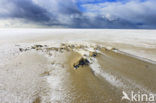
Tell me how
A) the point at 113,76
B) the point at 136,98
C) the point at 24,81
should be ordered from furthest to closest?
the point at 113,76, the point at 24,81, the point at 136,98

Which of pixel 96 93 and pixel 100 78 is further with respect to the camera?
pixel 100 78

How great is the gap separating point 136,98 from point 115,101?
1.34 m

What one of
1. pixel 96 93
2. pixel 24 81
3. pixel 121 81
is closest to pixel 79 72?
pixel 96 93

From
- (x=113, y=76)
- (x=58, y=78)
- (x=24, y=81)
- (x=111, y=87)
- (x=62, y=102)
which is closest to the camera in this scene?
(x=62, y=102)

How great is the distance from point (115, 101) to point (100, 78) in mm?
2350

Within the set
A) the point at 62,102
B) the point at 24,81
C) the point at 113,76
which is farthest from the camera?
the point at 113,76

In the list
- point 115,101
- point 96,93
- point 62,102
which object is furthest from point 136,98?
point 62,102

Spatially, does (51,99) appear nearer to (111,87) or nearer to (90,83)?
(90,83)

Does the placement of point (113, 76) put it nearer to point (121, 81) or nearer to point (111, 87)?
point (121, 81)

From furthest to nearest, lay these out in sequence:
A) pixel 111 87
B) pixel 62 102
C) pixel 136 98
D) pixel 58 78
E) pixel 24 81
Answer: pixel 58 78 → pixel 24 81 → pixel 111 87 → pixel 136 98 → pixel 62 102

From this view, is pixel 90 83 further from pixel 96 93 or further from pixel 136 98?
pixel 136 98

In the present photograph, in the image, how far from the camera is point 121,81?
23.7 ft

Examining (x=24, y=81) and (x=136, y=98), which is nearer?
(x=136, y=98)

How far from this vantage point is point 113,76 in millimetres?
7949
